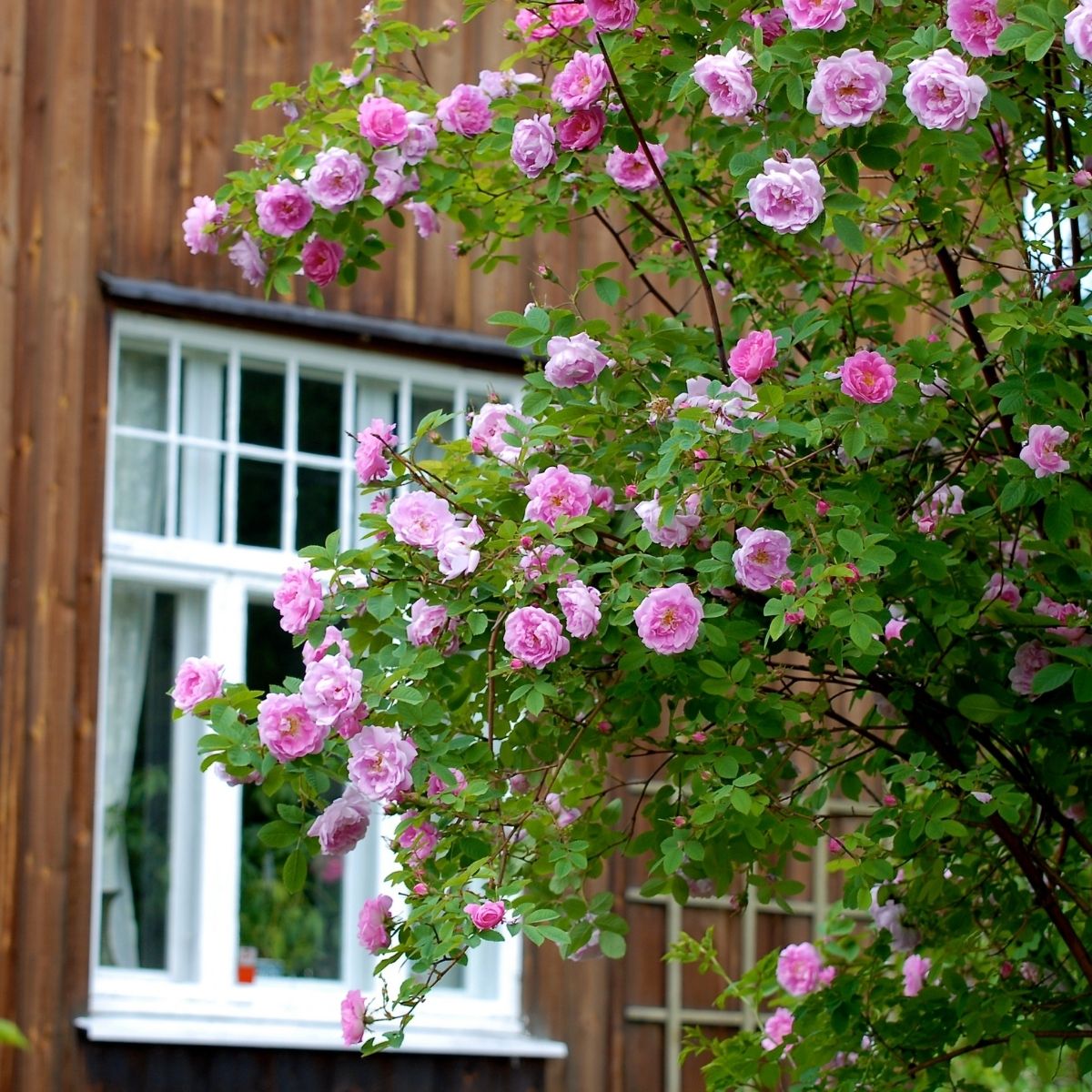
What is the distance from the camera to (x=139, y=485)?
23.5 feet

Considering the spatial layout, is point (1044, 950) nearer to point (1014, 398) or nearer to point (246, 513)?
point (1014, 398)

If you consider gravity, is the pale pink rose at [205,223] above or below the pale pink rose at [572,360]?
above

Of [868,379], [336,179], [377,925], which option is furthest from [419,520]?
[336,179]

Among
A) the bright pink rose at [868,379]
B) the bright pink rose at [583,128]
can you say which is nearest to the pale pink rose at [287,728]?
the bright pink rose at [868,379]

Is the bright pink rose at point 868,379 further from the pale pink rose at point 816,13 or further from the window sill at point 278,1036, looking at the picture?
the window sill at point 278,1036

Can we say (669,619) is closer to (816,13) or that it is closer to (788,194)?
(788,194)

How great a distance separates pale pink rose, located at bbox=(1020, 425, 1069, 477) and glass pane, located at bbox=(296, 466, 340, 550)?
13.0 feet

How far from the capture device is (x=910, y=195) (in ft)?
13.6

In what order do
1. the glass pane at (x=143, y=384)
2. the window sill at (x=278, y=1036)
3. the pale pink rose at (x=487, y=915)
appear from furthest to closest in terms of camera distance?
the glass pane at (x=143, y=384), the window sill at (x=278, y=1036), the pale pink rose at (x=487, y=915)

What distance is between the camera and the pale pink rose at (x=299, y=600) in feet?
12.8

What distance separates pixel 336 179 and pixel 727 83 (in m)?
1.06

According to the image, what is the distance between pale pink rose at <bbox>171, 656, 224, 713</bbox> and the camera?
373 centimetres

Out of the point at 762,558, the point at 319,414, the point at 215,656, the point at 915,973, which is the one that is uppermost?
the point at 319,414

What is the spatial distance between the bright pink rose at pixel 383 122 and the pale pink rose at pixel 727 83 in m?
0.88
